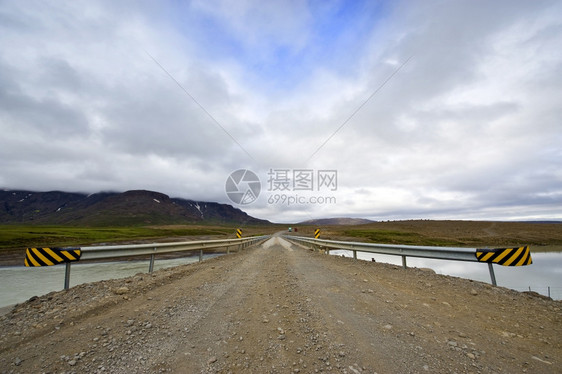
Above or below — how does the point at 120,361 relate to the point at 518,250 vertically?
below

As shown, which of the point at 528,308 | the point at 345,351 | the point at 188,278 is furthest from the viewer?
the point at 188,278

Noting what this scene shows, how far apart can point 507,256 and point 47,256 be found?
11609 mm

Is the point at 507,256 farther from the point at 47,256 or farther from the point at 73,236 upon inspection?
the point at 73,236

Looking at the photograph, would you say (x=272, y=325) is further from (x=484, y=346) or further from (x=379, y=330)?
(x=484, y=346)

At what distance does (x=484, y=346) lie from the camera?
3467 millimetres

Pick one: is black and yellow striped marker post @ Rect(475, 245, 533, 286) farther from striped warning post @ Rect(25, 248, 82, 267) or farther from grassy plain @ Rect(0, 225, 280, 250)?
grassy plain @ Rect(0, 225, 280, 250)

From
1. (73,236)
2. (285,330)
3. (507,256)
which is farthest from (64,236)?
(507,256)

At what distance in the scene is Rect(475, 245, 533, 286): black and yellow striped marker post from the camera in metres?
5.92

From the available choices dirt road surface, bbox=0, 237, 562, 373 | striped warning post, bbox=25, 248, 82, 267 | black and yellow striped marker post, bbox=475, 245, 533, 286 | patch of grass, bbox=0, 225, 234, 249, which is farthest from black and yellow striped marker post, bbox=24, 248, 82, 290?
patch of grass, bbox=0, 225, 234, 249

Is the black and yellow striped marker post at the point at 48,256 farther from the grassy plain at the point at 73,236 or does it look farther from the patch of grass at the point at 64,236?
the patch of grass at the point at 64,236

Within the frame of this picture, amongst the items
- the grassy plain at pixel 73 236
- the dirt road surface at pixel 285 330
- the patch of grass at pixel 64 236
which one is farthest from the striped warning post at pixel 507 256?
the patch of grass at pixel 64 236

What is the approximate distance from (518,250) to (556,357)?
371 cm

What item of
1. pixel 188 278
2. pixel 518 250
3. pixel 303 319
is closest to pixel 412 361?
pixel 303 319

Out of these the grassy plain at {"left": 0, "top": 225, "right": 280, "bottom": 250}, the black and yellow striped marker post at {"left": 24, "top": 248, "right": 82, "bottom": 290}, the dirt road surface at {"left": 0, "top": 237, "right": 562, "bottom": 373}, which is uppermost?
the black and yellow striped marker post at {"left": 24, "top": 248, "right": 82, "bottom": 290}
